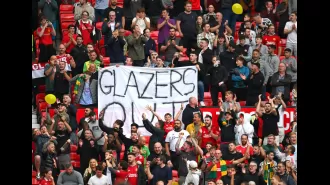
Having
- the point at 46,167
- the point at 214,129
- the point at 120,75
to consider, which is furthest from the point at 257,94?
the point at 46,167

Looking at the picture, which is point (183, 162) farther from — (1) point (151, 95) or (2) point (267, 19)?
(2) point (267, 19)

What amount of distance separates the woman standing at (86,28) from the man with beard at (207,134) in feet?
10.8

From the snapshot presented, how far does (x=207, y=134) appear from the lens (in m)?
29.5

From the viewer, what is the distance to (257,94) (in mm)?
Result: 30047

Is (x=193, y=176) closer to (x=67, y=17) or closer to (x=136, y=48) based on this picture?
(x=136, y=48)

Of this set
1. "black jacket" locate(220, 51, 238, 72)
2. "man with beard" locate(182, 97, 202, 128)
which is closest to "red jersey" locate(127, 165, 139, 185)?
"man with beard" locate(182, 97, 202, 128)

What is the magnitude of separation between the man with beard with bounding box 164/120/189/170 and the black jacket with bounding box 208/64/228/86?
139cm

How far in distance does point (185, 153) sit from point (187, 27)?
9.91ft

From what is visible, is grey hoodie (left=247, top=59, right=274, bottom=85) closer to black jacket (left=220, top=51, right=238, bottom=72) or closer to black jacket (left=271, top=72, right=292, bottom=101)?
black jacket (left=271, top=72, right=292, bottom=101)

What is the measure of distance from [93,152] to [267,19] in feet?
17.2

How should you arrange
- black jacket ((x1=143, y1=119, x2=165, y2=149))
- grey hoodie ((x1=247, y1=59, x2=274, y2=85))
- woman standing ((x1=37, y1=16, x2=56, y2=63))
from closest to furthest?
black jacket ((x1=143, y1=119, x2=165, y2=149)), woman standing ((x1=37, y1=16, x2=56, y2=63)), grey hoodie ((x1=247, y1=59, x2=274, y2=85))

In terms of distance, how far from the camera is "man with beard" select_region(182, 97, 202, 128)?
2955 centimetres

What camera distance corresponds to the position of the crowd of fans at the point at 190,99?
29.2 meters

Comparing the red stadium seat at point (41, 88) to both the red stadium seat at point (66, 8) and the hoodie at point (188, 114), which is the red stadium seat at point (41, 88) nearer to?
the red stadium seat at point (66, 8)
